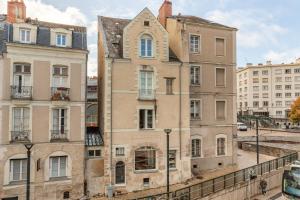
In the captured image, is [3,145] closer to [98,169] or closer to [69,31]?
[98,169]

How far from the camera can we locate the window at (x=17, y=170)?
19906mm

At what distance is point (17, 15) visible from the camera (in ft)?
72.6

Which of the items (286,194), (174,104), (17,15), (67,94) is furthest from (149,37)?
(286,194)

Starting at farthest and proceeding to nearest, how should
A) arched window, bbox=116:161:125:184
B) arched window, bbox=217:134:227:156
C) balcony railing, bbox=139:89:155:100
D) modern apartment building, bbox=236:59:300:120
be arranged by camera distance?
modern apartment building, bbox=236:59:300:120 < arched window, bbox=217:134:227:156 < balcony railing, bbox=139:89:155:100 < arched window, bbox=116:161:125:184

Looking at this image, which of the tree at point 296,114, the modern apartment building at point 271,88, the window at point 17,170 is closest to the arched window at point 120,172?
the window at point 17,170

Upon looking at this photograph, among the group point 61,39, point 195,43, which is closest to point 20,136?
point 61,39

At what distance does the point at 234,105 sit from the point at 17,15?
2157 centimetres

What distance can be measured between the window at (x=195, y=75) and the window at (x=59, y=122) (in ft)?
41.3

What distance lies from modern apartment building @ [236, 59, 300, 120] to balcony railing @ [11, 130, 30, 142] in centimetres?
8741

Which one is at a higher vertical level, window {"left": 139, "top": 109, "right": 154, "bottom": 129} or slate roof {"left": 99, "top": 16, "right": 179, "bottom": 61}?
slate roof {"left": 99, "top": 16, "right": 179, "bottom": 61}

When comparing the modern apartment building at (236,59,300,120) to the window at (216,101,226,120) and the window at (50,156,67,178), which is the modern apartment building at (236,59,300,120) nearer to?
the window at (216,101,226,120)

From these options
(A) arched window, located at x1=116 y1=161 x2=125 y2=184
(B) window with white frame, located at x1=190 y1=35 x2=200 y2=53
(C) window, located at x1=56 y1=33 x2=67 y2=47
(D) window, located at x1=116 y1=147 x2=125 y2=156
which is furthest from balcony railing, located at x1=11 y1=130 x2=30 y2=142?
(B) window with white frame, located at x1=190 y1=35 x2=200 y2=53

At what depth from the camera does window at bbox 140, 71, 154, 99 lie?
23875 mm

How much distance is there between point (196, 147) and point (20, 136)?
1571 cm
